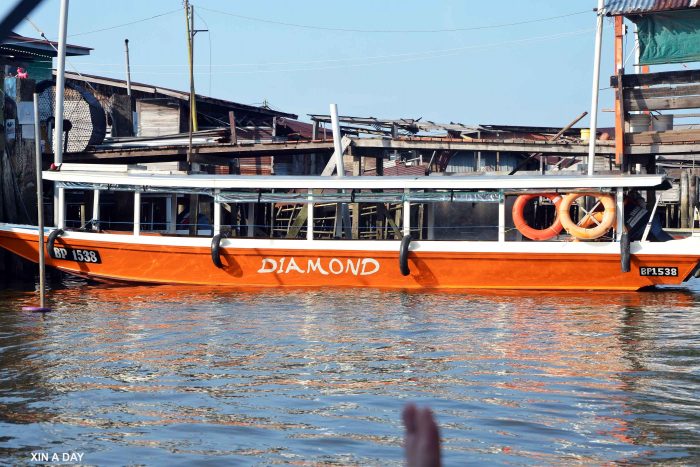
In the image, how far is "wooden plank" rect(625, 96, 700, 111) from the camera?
19281 mm

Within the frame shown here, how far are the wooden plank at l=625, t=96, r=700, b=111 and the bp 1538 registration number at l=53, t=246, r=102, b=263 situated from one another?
12.9 meters

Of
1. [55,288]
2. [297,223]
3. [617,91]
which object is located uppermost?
[617,91]

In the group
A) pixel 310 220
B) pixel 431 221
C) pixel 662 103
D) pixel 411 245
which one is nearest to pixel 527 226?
pixel 431 221

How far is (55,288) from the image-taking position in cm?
2158

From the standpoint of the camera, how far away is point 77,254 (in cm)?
2142

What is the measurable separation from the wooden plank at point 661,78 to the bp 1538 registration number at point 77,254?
1282 centimetres

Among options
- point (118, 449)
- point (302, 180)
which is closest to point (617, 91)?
point (302, 180)

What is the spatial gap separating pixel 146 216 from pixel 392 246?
901cm

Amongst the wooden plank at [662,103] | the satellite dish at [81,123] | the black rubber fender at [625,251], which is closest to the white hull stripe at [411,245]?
the black rubber fender at [625,251]

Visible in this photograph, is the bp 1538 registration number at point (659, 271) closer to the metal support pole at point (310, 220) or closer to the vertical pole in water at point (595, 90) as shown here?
the vertical pole in water at point (595, 90)

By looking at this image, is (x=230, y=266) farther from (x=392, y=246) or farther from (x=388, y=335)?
(x=388, y=335)

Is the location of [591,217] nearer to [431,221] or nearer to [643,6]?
[431,221]

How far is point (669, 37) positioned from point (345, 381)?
45.8 feet

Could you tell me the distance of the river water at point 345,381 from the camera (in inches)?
302
